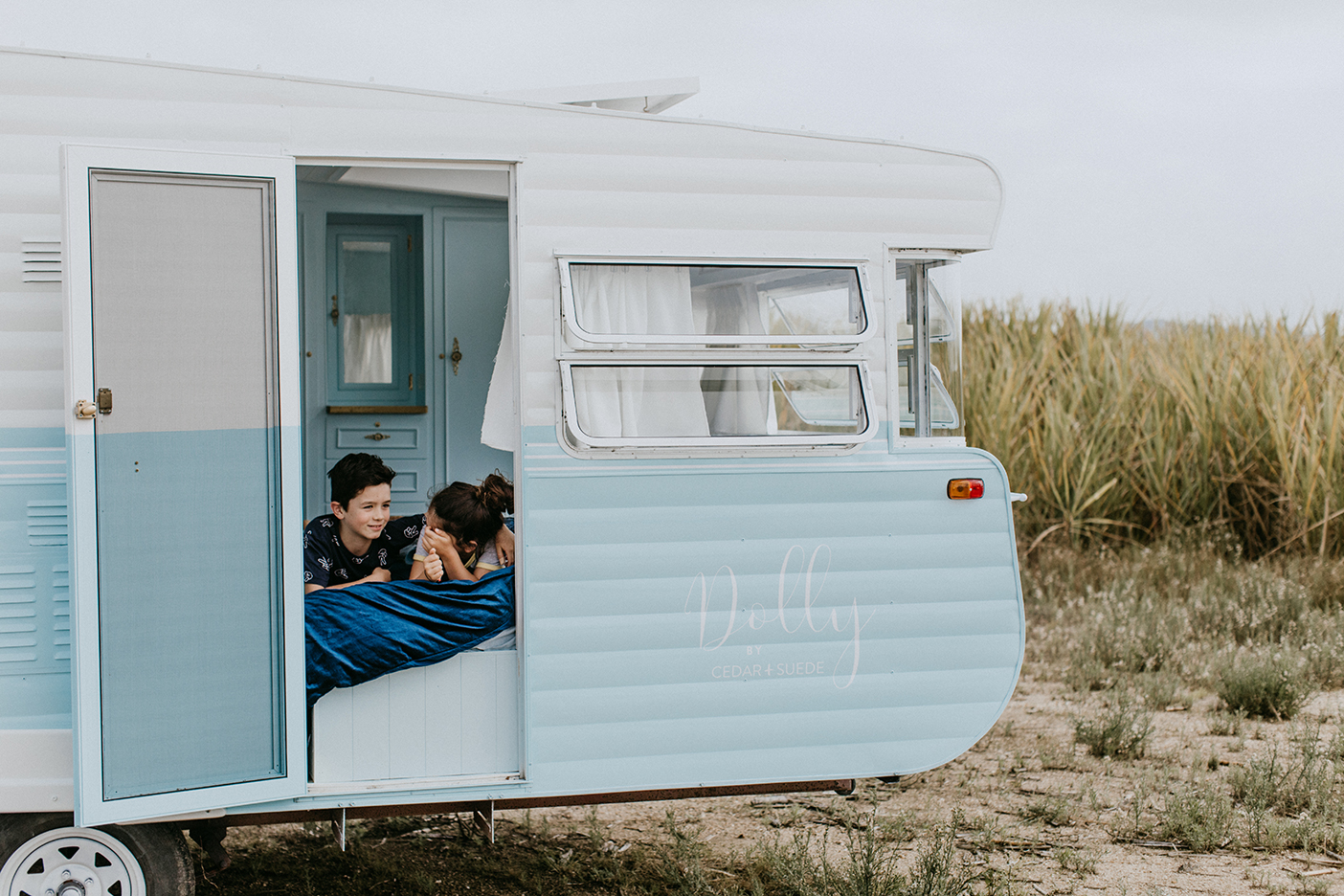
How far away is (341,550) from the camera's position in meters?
4.21

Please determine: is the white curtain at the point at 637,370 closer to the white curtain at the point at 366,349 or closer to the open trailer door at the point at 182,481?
the open trailer door at the point at 182,481

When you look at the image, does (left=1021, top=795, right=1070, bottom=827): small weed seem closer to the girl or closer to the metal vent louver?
the girl

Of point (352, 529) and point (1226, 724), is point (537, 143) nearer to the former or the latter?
point (352, 529)

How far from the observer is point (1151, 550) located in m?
9.30

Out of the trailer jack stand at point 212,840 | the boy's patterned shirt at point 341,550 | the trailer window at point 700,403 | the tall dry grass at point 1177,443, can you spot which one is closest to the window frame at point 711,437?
the trailer window at point 700,403

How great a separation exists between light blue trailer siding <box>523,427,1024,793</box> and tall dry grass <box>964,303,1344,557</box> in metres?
5.85

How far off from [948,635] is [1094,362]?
7672mm

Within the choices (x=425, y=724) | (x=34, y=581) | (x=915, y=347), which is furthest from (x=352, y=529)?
(x=915, y=347)

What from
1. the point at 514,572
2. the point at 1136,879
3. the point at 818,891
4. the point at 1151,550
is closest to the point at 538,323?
the point at 514,572

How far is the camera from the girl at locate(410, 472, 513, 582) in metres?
4.02

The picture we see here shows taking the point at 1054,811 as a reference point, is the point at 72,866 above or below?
above

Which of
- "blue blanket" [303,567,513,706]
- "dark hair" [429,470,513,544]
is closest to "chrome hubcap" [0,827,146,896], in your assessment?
"blue blanket" [303,567,513,706]

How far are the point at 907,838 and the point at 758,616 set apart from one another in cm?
193

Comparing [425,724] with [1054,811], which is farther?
[1054,811]
